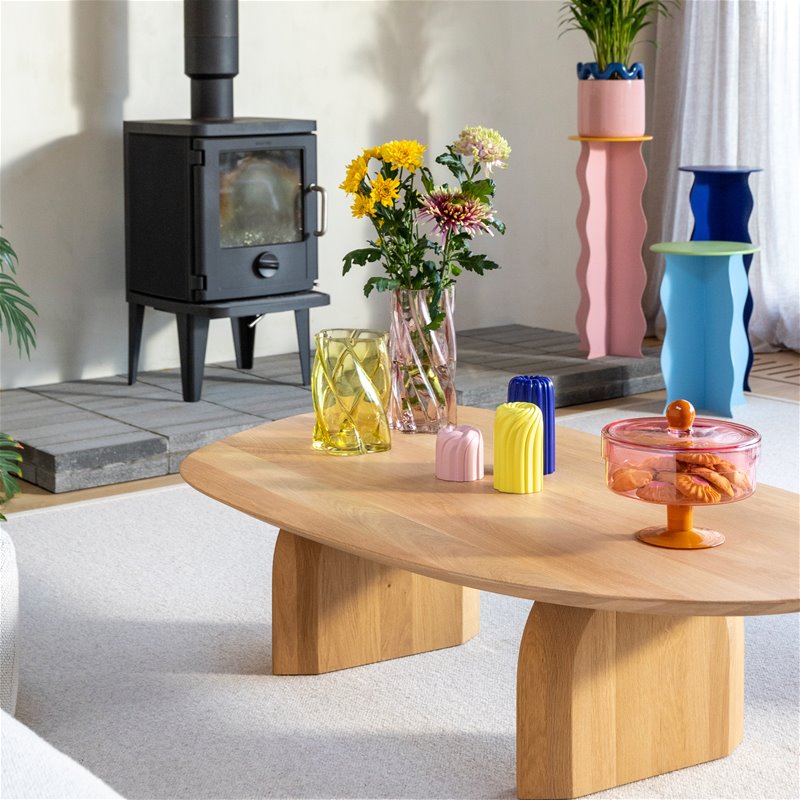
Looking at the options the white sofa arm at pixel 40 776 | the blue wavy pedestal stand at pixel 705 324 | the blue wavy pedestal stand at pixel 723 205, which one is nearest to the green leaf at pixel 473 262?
the white sofa arm at pixel 40 776

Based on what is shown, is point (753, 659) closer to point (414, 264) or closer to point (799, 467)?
point (414, 264)

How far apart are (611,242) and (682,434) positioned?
3.34 m

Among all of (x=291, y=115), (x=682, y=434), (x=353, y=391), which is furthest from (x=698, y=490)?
(x=291, y=115)

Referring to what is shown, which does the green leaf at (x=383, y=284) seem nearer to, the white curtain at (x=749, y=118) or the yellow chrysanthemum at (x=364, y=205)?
the yellow chrysanthemum at (x=364, y=205)

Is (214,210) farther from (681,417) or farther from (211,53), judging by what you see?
(681,417)

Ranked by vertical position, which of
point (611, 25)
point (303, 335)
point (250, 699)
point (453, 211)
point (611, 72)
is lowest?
point (250, 699)

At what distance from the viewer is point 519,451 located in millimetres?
2162

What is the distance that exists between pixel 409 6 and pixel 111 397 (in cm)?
216

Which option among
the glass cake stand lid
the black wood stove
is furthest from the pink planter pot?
the glass cake stand lid

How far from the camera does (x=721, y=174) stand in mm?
4949

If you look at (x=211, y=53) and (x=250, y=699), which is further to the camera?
(x=211, y=53)

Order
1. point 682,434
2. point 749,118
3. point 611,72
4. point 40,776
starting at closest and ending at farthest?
1. point 40,776
2. point 682,434
3. point 611,72
4. point 749,118

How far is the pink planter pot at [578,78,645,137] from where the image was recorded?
4.93 metres

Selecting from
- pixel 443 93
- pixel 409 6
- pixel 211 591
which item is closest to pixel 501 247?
pixel 443 93
